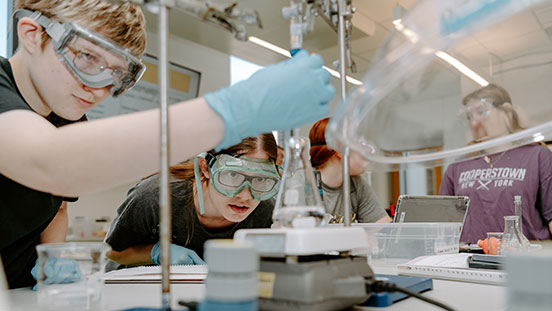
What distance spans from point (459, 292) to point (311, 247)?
473 millimetres

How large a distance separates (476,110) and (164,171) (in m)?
0.89

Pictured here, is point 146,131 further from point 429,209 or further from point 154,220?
point 429,209

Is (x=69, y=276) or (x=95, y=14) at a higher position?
(x=95, y=14)

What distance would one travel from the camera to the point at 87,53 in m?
1.05

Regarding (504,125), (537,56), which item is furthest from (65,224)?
(537,56)

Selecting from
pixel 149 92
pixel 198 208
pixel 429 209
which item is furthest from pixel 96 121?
pixel 149 92

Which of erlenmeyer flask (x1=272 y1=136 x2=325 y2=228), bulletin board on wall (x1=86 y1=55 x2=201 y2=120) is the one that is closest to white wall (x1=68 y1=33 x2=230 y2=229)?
bulletin board on wall (x1=86 y1=55 x2=201 y2=120)

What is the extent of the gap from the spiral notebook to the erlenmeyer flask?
0.52 meters

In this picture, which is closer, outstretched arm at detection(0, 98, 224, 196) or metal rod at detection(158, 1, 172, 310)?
metal rod at detection(158, 1, 172, 310)

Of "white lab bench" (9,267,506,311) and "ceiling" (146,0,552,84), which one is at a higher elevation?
"ceiling" (146,0,552,84)

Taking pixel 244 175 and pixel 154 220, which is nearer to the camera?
pixel 244 175

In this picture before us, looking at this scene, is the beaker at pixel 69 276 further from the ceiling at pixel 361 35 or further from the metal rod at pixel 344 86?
the ceiling at pixel 361 35

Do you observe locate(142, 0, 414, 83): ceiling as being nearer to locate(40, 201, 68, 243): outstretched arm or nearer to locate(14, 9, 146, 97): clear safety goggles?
locate(40, 201, 68, 243): outstretched arm

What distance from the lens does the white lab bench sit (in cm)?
70
